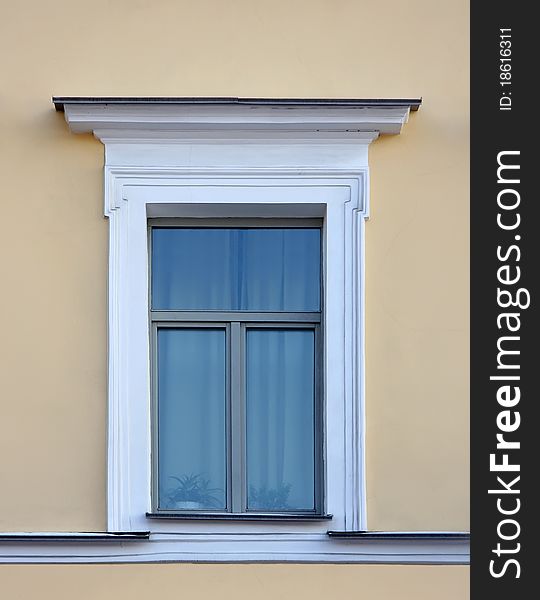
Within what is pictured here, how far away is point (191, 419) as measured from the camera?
775cm

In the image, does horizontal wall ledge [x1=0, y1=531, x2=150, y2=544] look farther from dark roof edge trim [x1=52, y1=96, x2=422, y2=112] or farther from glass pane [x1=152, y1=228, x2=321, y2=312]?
dark roof edge trim [x1=52, y1=96, x2=422, y2=112]

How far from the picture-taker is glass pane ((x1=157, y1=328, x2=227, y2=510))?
766 cm

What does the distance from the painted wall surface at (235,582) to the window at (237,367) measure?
385 millimetres

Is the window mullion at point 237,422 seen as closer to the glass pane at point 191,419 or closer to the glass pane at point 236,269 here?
the glass pane at point 191,419

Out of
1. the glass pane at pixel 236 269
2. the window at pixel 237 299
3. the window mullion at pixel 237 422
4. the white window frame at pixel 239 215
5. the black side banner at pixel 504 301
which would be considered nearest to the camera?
the black side banner at pixel 504 301

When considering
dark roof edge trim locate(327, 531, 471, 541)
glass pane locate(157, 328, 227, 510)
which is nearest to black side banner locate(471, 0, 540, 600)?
dark roof edge trim locate(327, 531, 471, 541)

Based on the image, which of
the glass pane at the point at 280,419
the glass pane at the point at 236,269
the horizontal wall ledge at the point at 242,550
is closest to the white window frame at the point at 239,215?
the horizontal wall ledge at the point at 242,550

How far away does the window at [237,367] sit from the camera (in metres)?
7.68

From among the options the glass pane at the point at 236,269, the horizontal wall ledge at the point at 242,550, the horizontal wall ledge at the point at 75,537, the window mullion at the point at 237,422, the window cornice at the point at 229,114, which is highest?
the window cornice at the point at 229,114

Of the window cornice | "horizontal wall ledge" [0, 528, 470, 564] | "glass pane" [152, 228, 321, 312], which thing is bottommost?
"horizontal wall ledge" [0, 528, 470, 564]

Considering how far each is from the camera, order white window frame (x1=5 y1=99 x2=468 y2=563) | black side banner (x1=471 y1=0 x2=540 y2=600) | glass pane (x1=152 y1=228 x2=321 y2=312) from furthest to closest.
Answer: glass pane (x1=152 y1=228 x2=321 y2=312) → white window frame (x1=5 y1=99 x2=468 y2=563) → black side banner (x1=471 y1=0 x2=540 y2=600)

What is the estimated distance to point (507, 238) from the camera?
24.8 ft

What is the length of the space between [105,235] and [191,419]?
1.10 metres

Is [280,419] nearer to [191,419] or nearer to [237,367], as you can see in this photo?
[237,367]
